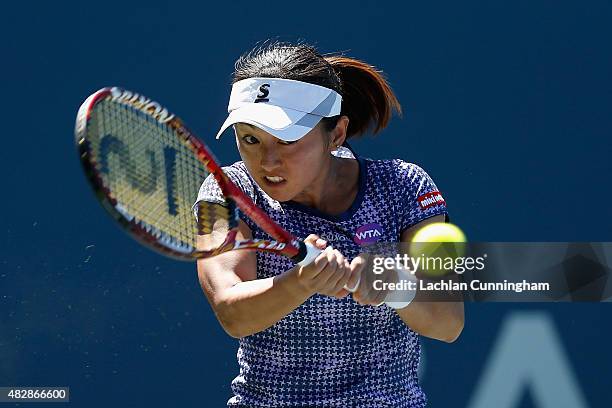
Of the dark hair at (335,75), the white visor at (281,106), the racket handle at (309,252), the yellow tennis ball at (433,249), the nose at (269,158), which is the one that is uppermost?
the dark hair at (335,75)

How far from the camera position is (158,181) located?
2.31 metres

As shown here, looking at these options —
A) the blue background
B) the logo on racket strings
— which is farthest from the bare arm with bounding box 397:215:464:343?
the blue background

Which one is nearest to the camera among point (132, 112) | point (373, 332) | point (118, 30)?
point (132, 112)

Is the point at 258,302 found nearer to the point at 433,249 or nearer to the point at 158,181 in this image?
the point at 158,181

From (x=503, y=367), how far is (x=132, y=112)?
6.16ft

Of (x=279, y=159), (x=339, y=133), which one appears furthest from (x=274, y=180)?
(x=339, y=133)

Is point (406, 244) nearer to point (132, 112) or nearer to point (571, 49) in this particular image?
point (132, 112)

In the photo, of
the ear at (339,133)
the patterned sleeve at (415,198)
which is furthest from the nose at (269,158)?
the patterned sleeve at (415,198)

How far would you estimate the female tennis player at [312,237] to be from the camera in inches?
93.5

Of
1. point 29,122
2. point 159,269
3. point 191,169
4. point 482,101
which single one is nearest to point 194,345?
point 159,269

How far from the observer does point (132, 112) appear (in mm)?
2254

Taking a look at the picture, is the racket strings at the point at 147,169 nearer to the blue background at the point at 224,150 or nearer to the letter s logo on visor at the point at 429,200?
the letter s logo on visor at the point at 429,200

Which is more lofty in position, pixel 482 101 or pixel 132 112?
pixel 482 101

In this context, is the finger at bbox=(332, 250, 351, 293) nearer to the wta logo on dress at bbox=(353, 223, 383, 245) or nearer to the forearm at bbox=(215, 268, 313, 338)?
the forearm at bbox=(215, 268, 313, 338)
